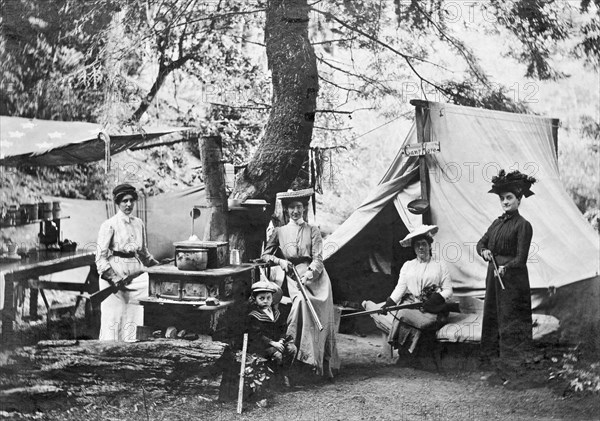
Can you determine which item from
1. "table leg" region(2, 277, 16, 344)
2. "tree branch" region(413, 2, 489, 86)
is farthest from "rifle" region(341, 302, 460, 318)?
"table leg" region(2, 277, 16, 344)

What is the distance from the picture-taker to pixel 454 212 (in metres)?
4.78

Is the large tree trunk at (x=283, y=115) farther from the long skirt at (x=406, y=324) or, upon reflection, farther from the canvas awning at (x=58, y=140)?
the long skirt at (x=406, y=324)

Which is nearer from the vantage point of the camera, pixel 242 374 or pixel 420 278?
pixel 242 374

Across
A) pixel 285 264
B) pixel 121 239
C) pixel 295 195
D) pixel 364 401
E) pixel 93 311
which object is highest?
pixel 295 195

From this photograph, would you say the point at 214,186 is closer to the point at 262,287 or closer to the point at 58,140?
the point at 262,287

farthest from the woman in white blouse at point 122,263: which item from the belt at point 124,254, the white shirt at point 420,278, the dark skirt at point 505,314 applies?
the dark skirt at point 505,314

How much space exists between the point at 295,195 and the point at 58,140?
1733mm

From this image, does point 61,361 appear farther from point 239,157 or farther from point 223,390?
point 239,157

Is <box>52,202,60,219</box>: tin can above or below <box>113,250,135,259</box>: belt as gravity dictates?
above

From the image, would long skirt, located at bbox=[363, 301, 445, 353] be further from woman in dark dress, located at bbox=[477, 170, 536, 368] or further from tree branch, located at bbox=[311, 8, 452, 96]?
tree branch, located at bbox=[311, 8, 452, 96]

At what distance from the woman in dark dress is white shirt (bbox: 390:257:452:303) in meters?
0.32

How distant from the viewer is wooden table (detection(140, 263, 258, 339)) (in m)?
4.48

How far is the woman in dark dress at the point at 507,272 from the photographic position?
15.6 ft

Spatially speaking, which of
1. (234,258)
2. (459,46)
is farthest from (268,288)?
(459,46)
